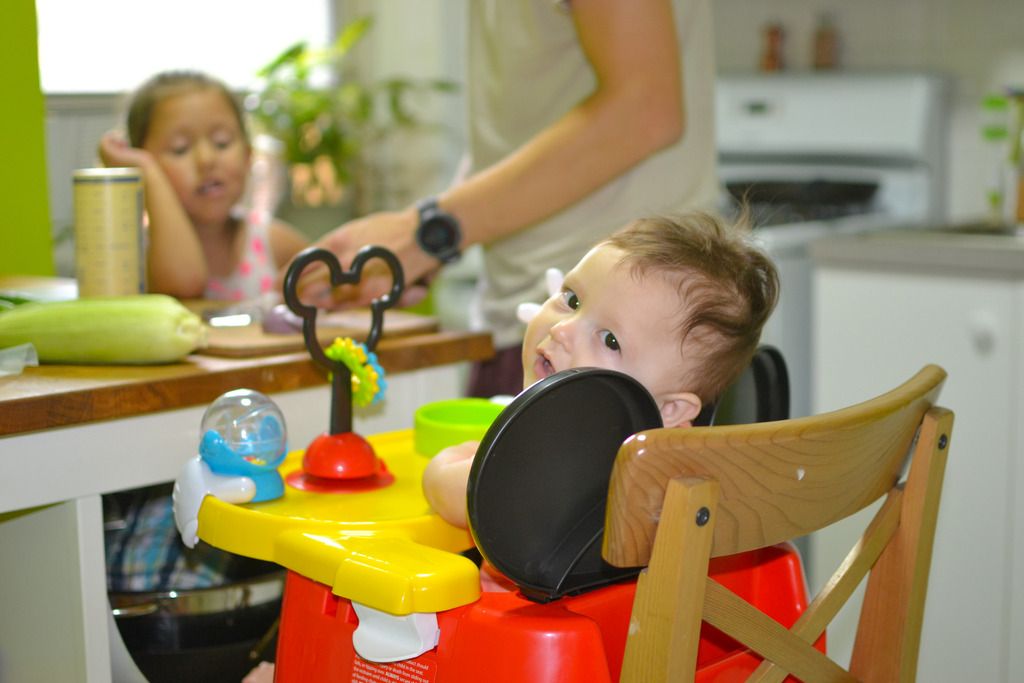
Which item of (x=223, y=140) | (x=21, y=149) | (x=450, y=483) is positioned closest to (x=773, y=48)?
(x=223, y=140)

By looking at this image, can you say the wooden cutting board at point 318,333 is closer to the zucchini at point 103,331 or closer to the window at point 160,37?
the zucchini at point 103,331

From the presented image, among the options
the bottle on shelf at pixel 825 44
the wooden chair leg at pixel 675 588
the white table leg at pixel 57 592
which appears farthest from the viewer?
the bottle on shelf at pixel 825 44

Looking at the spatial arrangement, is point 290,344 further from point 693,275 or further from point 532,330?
point 693,275

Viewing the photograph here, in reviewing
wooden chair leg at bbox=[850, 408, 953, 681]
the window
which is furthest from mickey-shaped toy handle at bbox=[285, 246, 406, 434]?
the window

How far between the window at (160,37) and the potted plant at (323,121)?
11 cm

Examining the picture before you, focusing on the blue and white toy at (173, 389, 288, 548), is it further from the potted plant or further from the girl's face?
the potted plant

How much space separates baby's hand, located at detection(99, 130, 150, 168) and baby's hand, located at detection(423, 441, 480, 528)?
0.87m

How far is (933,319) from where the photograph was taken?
2.04 m

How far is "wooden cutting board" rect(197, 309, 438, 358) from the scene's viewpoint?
3.86 ft

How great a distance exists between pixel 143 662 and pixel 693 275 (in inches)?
25.5

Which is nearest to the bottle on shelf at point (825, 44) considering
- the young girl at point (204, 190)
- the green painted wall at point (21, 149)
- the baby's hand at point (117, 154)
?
the young girl at point (204, 190)

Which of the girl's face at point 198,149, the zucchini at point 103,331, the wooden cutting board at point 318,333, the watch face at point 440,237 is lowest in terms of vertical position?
the wooden cutting board at point 318,333

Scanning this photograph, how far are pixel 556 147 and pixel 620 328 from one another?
428 millimetres

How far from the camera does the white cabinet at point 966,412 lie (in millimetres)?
1956
